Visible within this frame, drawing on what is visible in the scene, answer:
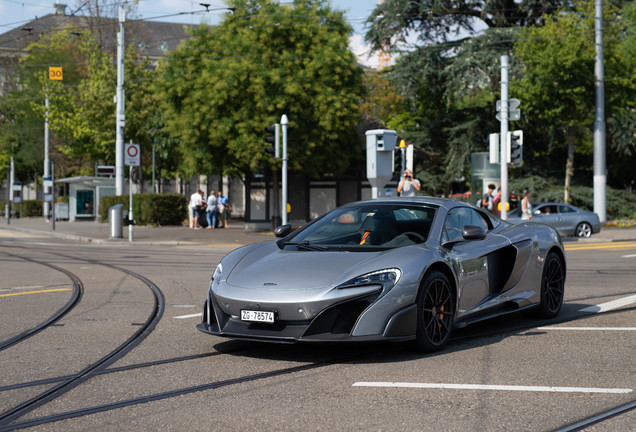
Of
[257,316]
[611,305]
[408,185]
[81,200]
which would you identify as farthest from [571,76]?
[257,316]

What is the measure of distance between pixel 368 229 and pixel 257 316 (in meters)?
1.66

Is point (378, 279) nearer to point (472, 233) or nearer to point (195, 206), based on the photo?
point (472, 233)

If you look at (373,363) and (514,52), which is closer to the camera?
(373,363)

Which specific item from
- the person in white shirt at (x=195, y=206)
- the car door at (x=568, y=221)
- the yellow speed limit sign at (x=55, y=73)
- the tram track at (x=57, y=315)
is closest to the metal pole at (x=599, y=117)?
the car door at (x=568, y=221)

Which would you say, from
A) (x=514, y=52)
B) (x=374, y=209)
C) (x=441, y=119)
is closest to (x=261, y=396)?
(x=374, y=209)

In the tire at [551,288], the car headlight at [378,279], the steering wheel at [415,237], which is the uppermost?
the steering wheel at [415,237]

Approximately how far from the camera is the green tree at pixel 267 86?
1313 inches

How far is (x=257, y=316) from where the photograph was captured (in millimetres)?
6500

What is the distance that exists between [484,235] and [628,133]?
33.4 metres

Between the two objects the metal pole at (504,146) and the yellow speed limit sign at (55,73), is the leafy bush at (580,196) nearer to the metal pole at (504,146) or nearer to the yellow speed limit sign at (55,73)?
the metal pole at (504,146)

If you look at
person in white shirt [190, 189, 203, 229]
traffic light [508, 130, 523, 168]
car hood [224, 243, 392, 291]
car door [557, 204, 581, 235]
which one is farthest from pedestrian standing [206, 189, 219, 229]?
car hood [224, 243, 392, 291]

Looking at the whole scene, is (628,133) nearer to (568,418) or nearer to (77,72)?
(568,418)

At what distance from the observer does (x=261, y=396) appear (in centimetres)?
538

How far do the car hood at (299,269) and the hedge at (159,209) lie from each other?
101 feet
